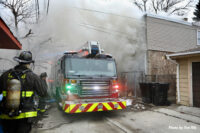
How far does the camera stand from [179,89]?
736cm

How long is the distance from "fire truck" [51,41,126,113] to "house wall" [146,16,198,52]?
6718 mm

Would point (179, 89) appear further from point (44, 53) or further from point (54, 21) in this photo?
point (44, 53)

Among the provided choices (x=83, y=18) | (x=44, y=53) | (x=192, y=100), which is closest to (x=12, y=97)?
(x=192, y=100)

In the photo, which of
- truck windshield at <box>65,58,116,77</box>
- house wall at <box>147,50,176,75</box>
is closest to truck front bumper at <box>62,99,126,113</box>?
truck windshield at <box>65,58,116,77</box>

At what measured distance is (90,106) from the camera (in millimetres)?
4969

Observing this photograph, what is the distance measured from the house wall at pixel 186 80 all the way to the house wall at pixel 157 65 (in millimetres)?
4022

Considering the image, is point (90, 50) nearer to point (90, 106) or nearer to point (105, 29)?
point (90, 106)

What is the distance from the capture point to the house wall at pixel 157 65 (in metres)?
11.5

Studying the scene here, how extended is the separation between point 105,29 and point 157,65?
189 inches

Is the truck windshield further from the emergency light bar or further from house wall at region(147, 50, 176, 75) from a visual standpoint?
house wall at region(147, 50, 176, 75)

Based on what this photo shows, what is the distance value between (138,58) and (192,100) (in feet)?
19.0

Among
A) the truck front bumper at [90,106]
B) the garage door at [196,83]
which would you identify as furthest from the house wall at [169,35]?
the truck front bumper at [90,106]

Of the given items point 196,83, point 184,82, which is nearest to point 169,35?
point 184,82

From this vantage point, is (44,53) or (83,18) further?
(44,53)
